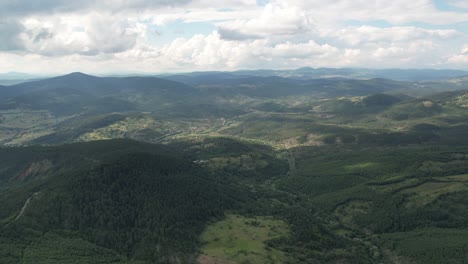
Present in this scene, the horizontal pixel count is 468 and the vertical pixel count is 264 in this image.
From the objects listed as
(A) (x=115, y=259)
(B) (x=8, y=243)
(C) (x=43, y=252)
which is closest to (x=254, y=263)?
(A) (x=115, y=259)

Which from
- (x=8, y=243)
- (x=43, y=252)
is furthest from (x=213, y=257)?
(x=8, y=243)

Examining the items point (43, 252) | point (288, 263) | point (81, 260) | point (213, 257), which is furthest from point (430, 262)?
point (43, 252)

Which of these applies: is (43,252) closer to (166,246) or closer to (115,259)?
(115,259)

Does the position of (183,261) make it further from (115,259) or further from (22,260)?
(22,260)

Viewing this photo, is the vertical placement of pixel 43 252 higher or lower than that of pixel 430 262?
higher

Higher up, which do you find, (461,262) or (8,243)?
(8,243)

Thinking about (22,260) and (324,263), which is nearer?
(22,260)

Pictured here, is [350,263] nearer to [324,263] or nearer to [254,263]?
[324,263]

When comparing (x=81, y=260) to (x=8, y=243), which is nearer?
(x=81, y=260)
